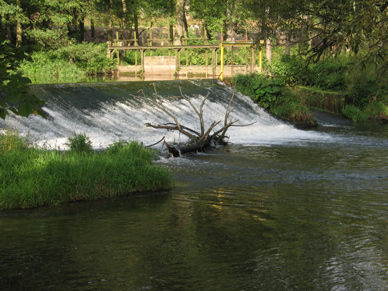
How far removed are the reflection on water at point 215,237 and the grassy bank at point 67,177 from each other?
0.90ft

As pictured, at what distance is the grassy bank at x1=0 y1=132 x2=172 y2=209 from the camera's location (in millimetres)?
9578

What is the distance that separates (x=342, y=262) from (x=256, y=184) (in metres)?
4.82

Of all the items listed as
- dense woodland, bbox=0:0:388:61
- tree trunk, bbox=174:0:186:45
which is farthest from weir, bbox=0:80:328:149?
tree trunk, bbox=174:0:186:45

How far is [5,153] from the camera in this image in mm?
10969

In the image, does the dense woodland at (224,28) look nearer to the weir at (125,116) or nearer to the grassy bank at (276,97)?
the weir at (125,116)

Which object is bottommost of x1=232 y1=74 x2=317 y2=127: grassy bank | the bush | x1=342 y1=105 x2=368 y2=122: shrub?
x1=342 y1=105 x2=368 y2=122: shrub

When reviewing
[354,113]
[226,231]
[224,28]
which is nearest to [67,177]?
[226,231]

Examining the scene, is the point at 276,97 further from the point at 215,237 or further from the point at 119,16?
the point at 119,16

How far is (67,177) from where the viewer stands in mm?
9961

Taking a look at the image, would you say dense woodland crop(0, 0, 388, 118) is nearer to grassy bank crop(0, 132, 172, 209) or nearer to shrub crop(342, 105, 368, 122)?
shrub crop(342, 105, 368, 122)

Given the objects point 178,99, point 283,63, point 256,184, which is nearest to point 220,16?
point 283,63

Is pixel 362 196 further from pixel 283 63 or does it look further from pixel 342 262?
pixel 283 63

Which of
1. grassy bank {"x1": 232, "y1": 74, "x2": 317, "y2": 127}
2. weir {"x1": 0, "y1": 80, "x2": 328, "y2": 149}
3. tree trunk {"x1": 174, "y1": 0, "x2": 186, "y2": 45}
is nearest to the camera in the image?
weir {"x1": 0, "y1": 80, "x2": 328, "y2": 149}

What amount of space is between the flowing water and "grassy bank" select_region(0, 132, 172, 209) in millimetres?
264
